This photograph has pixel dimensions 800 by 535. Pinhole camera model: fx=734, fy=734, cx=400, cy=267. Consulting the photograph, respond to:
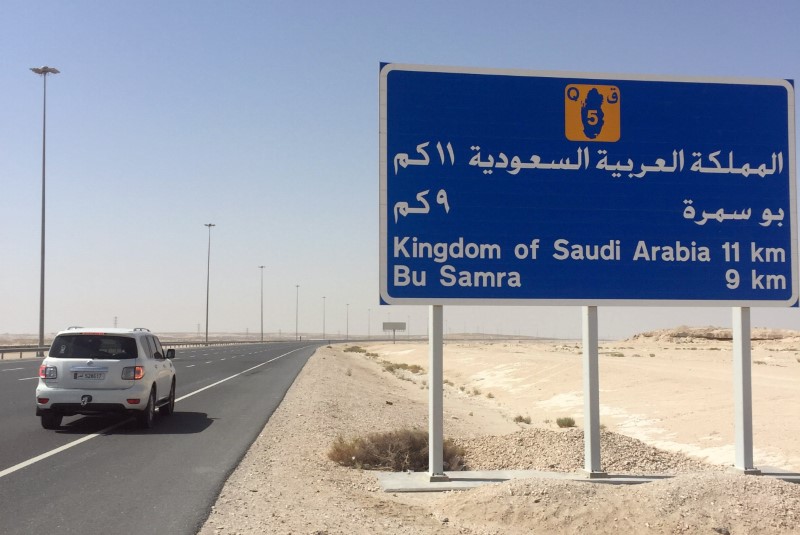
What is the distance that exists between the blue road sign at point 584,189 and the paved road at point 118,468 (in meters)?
3.70

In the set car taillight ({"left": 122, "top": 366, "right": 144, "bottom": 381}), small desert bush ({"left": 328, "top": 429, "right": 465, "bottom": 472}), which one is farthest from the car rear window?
small desert bush ({"left": 328, "top": 429, "right": 465, "bottom": 472})

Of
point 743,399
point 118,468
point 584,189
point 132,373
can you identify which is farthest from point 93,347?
point 743,399

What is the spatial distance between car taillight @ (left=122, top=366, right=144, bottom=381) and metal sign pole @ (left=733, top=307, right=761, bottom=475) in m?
10.8

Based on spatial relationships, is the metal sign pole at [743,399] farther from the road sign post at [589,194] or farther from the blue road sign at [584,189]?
the blue road sign at [584,189]

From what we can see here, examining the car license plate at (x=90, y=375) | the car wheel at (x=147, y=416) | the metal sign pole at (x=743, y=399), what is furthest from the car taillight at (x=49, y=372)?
the metal sign pole at (x=743, y=399)

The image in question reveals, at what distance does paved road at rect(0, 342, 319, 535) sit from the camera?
25.0 feet

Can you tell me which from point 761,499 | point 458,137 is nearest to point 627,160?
point 458,137

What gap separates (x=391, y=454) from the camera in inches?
454

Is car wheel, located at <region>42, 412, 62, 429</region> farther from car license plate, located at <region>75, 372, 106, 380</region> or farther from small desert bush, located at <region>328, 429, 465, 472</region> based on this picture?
small desert bush, located at <region>328, 429, 465, 472</region>

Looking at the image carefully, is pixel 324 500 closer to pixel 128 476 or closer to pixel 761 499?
pixel 128 476

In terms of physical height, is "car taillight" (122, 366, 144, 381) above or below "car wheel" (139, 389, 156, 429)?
above

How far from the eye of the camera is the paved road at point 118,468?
7.62 meters

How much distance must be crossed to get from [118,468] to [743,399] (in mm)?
8778

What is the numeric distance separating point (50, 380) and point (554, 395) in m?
21.5
